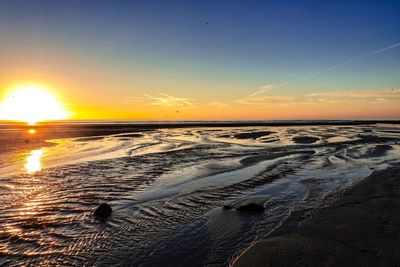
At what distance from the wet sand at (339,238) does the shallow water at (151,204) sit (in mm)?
592

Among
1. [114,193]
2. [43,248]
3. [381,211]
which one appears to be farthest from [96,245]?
[381,211]

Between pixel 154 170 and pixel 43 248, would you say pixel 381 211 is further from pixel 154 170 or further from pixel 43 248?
pixel 154 170

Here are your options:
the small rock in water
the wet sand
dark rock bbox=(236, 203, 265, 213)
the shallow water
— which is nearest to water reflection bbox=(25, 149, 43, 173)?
the shallow water

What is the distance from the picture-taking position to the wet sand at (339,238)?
22.4 feet

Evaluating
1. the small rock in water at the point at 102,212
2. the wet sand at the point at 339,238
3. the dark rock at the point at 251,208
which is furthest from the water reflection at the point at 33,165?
the wet sand at the point at 339,238

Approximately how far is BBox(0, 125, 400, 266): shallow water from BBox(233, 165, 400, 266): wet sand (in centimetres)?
59

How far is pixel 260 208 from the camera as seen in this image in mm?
10617

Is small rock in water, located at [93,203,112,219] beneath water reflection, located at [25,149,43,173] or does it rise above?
above

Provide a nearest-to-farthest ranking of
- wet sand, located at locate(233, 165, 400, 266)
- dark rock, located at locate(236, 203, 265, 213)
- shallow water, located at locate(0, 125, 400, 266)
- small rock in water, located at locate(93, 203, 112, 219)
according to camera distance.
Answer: wet sand, located at locate(233, 165, 400, 266) → shallow water, located at locate(0, 125, 400, 266) → small rock in water, located at locate(93, 203, 112, 219) → dark rock, located at locate(236, 203, 265, 213)

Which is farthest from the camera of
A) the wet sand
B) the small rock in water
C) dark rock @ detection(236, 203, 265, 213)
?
dark rock @ detection(236, 203, 265, 213)

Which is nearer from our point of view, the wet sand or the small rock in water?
the wet sand

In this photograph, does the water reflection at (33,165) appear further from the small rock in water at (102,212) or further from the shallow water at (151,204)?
the small rock in water at (102,212)

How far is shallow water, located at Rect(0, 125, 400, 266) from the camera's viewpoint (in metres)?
7.48

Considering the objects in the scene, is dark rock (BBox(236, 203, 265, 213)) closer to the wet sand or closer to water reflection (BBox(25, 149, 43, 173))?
the wet sand
